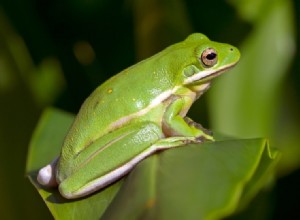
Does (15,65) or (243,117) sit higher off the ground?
(15,65)

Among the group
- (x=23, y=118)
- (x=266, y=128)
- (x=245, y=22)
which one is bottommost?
(x=266, y=128)

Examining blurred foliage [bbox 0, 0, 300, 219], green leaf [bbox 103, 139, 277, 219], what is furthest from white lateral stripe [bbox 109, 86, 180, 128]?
blurred foliage [bbox 0, 0, 300, 219]

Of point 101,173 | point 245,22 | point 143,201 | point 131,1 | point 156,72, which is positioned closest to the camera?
point 143,201

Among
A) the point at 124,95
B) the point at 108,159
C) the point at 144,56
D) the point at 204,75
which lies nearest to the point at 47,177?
the point at 108,159

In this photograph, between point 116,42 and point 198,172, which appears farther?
point 116,42

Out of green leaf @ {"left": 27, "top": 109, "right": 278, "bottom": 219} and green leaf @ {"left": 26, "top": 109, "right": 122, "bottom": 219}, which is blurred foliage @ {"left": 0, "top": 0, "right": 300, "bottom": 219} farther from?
green leaf @ {"left": 27, "top": 109, "right": 278, "bottom": 219}

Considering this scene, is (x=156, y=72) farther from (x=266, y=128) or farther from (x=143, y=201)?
(x=266, y=128)

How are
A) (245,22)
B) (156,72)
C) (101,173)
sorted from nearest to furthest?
(101,173) < (156,72) < (245,22)

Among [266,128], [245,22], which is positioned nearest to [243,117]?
[266,128]
